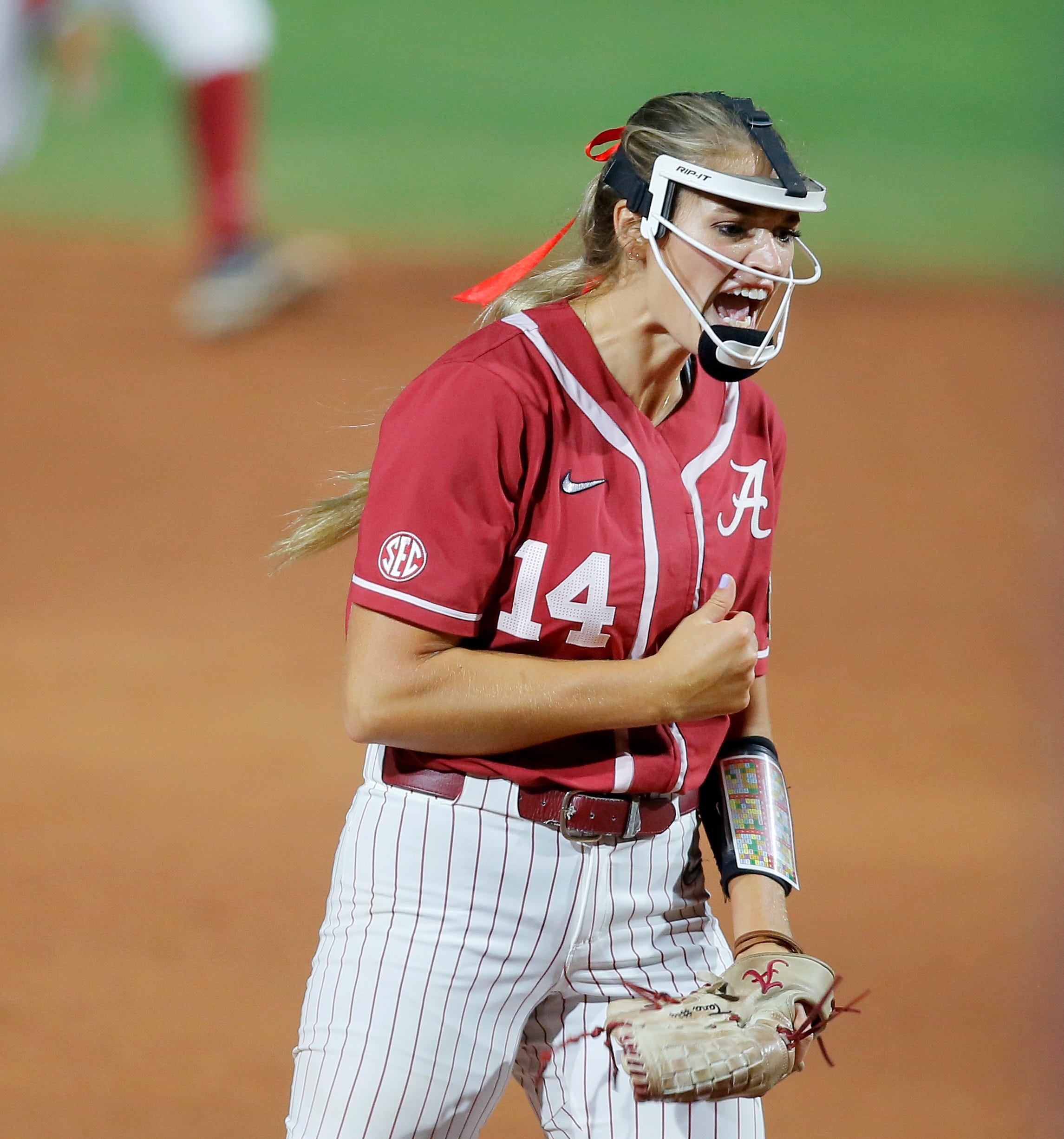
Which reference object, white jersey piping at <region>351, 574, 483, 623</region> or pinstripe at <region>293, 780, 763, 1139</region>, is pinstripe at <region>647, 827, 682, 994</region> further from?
white jersey piping at <region>351, 574, 483, 623</region>

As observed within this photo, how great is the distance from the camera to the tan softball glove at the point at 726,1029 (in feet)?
5.91

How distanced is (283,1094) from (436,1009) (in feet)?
6.06

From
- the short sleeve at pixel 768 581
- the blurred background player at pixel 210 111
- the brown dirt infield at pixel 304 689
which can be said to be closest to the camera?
the short sleeve at pixel 768 581

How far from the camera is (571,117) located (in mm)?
10930

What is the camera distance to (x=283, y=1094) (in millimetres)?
3492

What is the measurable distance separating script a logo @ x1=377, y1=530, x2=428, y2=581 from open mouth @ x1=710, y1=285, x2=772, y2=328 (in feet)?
1.63

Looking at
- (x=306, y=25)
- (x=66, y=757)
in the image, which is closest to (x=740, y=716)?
(x=66, y=757)

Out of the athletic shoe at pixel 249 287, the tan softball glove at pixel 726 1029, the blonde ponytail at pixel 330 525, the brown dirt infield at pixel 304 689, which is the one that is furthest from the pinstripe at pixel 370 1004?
the athletic shoe at pixel 249 287

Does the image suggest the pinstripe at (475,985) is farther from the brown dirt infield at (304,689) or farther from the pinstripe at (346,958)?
the brown dirt infield at (304,689)

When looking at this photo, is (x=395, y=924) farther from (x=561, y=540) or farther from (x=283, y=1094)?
(x=283, y=1094)

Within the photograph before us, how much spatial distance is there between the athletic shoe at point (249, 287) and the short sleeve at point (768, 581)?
703cm

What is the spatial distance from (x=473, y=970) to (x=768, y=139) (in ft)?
3.76

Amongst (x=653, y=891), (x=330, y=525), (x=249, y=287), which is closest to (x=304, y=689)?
(x=330, y=525)

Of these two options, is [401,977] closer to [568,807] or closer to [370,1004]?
[370,1004]
